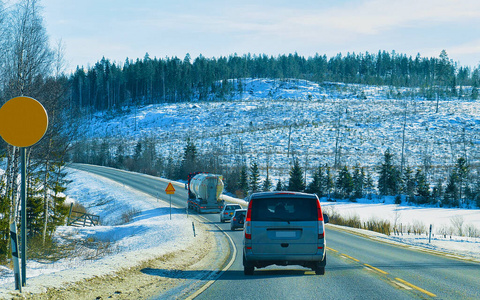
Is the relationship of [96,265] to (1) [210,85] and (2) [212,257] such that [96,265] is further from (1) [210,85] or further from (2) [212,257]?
(1) [210,85]

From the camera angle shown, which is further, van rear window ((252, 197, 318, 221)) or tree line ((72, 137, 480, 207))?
tree line ((72, 137, 480, 207))

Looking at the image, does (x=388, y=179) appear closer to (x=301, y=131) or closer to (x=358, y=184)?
(x=358, y=184)

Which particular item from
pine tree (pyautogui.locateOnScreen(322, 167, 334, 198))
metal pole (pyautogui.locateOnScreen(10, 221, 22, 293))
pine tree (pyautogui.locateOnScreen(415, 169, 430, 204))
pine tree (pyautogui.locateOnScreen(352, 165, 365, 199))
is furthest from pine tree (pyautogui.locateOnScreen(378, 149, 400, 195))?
metal pole (pyautogui.locateOnScreen(10, 221, 22, 293))

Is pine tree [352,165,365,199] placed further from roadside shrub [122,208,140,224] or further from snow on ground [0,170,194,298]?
roadside shrub [122,208,140,224]

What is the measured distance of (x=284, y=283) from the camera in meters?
9.87

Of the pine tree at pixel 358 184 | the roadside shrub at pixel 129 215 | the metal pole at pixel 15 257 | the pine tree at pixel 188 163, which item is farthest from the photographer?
the pine tree at pixel 188 163

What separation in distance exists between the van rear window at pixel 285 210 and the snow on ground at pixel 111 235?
393 cm

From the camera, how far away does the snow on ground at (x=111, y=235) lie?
10180 millimetres

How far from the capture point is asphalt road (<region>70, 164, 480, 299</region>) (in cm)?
864

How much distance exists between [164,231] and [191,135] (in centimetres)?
7754

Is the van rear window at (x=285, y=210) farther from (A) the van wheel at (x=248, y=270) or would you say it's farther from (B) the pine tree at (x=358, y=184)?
(B) the pine tree at (x=358, y=184)

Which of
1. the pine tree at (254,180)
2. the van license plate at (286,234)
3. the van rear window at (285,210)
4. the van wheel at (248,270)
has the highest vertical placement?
the van rear window at (285,210)

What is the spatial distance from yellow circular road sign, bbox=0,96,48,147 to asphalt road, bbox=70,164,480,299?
434 centimetres

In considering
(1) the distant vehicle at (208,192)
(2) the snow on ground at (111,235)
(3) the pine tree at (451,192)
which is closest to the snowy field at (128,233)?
(2) the snow on ground at (111,235)
